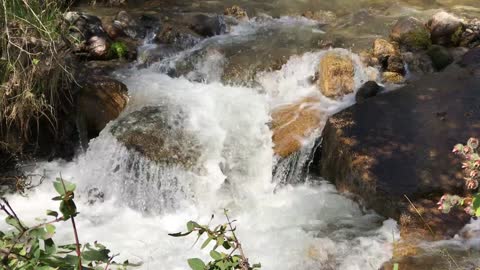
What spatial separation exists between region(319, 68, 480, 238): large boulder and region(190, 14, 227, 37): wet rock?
383cm

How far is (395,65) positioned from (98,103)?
450 cm

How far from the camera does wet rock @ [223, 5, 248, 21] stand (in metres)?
9.69

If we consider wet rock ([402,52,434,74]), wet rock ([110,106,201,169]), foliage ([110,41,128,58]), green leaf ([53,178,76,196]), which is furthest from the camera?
foliage ([110,41,128,58])

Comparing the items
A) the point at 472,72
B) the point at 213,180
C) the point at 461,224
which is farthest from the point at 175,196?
the point at 472,72

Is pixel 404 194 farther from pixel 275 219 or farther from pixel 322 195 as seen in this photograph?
pixel 275 219

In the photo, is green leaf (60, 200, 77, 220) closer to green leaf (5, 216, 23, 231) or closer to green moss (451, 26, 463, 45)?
green leaf (5, 216, 23, 231)

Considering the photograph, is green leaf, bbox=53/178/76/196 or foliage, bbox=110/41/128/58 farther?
foliage, bbox=110/41/128/58

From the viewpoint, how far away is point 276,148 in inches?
234

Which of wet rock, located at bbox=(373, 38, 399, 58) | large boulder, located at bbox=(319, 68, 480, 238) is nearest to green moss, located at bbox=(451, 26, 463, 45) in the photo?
Answer: wet rock, located at bbox=(373, 38, 399, 58)

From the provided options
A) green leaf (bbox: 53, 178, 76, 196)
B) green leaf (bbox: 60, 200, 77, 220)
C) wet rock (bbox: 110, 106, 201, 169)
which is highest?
green leaf (bbox: 53, 178, 76, 196)

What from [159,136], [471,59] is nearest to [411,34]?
[471,59]

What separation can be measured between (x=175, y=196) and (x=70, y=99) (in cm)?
179

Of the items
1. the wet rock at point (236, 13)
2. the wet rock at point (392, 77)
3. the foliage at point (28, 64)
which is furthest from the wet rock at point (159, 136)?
the wet rock at point (236, 13)

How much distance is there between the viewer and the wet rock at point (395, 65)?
718 cm
